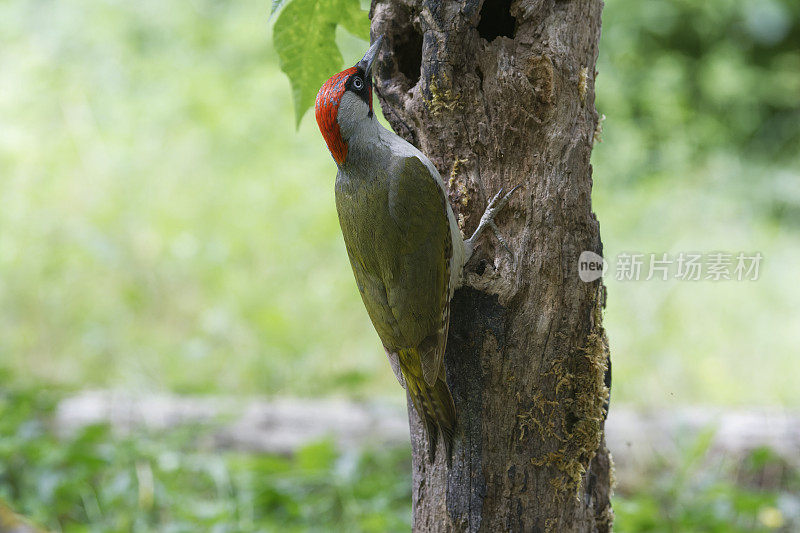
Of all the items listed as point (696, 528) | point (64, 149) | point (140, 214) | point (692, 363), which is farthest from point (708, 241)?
point (64, 149)

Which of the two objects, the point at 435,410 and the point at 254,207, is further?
the point at 254,207

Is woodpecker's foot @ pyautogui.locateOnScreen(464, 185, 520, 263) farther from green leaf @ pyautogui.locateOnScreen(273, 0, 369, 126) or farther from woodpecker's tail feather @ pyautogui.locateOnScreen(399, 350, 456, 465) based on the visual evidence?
green leaf @ pyautogui.locateOnScreen(273, 0, 369, 126)

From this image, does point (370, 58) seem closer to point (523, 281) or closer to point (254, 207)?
point (523, 281)

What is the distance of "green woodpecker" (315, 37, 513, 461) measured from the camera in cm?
160

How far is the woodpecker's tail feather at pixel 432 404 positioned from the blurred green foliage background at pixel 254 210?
1.36m

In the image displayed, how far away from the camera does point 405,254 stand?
169 centimetres

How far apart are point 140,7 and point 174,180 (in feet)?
8.63

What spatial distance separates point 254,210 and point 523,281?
395 cm

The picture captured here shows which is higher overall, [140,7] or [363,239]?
[140,7]

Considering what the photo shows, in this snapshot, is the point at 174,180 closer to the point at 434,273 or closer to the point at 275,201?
the point at 275,201

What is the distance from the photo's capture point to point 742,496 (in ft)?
→ 9.82

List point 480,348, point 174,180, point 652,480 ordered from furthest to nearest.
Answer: point 174,180
point 652,480
point 480,348

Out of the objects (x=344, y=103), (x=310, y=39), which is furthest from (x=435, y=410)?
(x=310, y=39)

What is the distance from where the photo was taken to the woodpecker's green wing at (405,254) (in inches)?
63.8
